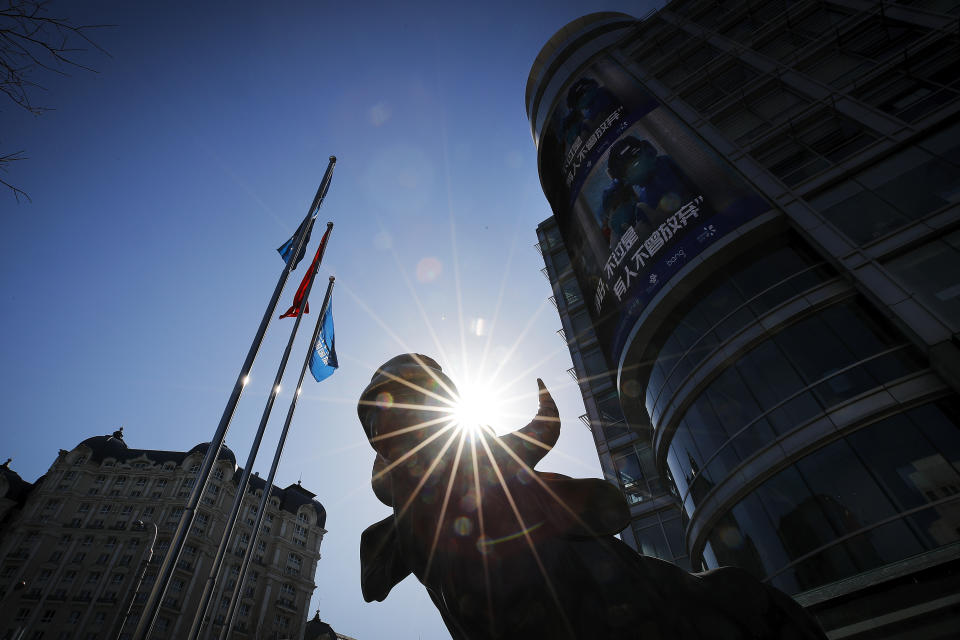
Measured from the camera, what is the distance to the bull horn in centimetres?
210

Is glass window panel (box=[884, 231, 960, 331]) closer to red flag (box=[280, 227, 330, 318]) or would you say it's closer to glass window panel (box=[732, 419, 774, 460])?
glass window panel (box=[732, 419, 774, 460])

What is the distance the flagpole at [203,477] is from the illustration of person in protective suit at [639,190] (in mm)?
12172

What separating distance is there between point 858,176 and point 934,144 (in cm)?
185

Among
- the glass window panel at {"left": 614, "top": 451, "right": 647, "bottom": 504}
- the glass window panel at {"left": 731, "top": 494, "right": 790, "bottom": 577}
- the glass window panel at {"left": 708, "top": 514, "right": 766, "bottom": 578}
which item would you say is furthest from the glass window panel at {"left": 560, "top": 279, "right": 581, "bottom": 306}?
the glass window panel at {"left": 731, "top": 494, "right": 790, "bottom": 577}

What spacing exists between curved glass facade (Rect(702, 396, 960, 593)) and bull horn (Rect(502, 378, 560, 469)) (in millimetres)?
11581

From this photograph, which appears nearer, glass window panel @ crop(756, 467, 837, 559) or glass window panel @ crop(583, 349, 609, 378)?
glass window panel @ crop(756, 467, 837, 559)

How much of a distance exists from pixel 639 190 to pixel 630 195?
0.41m

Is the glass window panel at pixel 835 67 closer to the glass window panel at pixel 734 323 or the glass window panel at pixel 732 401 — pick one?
the glass window panel at pixel 734 323

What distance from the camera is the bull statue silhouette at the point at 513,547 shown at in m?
1.70

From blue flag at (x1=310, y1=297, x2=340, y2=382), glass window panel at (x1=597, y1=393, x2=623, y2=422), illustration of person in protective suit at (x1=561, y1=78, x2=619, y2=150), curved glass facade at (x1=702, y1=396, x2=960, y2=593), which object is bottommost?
curved glass facade at (x1=702, y1=396, x2=960, y2=593)

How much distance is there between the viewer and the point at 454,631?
6.19 feet

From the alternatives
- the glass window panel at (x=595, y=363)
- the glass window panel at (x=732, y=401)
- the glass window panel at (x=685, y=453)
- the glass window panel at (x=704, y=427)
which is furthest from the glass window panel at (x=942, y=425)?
the glass window panel at (x=595, y=363)

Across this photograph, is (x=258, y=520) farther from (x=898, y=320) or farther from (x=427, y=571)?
(x=898, y=320)

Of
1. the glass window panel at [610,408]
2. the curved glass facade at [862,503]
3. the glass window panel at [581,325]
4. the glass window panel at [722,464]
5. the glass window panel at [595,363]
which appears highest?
the glass window panel at [581,325]
